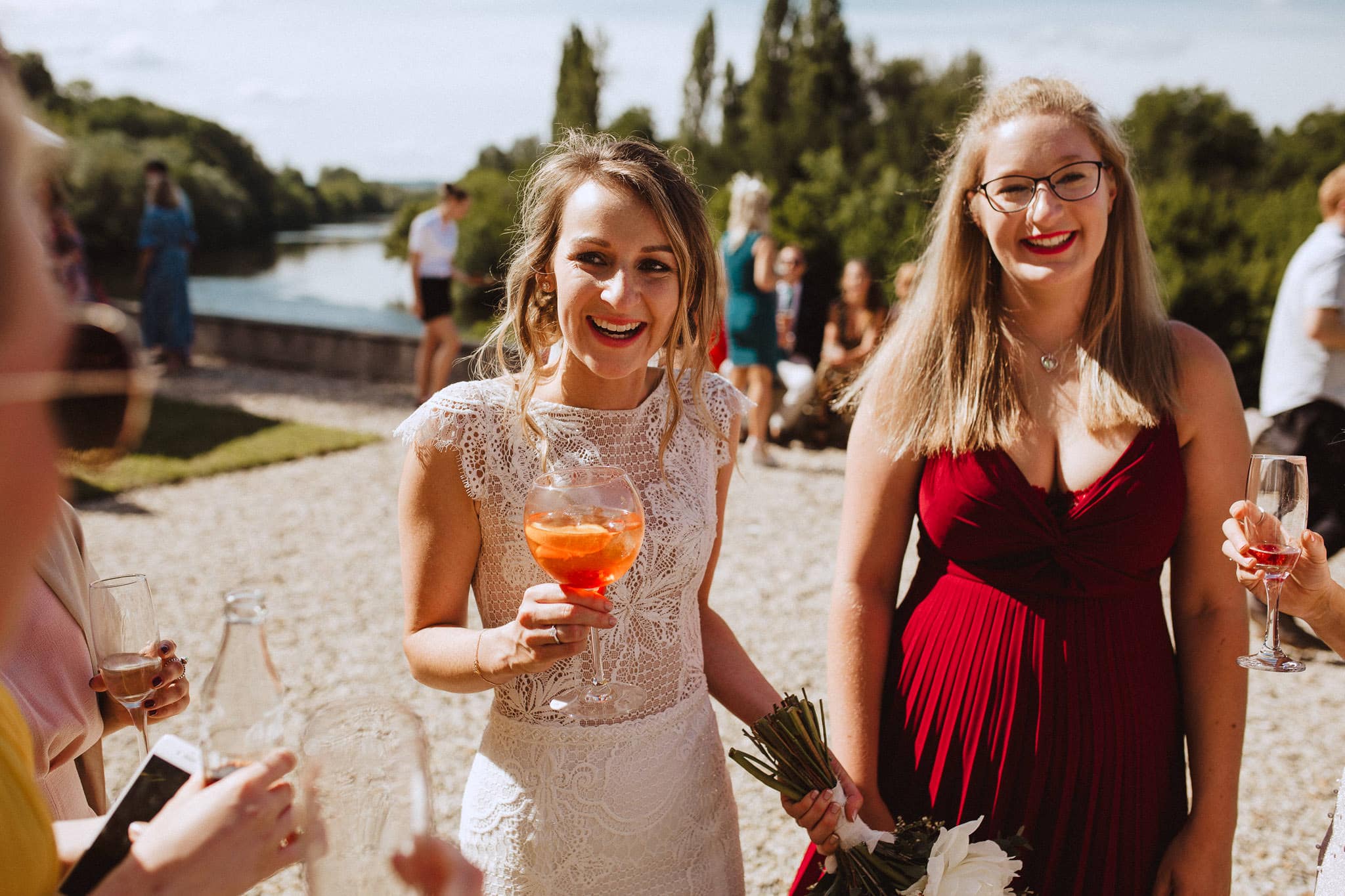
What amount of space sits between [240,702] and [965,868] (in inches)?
54.9

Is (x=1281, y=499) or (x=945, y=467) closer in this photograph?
(x=1281, y=499)

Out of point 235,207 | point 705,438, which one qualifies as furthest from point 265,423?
point 235,207

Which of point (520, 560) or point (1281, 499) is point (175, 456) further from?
point (1281, 499)

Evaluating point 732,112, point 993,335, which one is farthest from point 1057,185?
point 732,112

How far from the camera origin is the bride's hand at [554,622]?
1.67m

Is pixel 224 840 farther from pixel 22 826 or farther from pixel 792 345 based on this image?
pixel 792 345

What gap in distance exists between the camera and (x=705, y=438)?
243 centimetres

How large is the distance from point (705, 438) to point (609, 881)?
105 cm

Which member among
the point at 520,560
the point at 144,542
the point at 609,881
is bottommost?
the point at 144,542

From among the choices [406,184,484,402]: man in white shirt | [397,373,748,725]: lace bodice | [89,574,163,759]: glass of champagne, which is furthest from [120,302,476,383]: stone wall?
[89,574,163,759]: glass of champagne

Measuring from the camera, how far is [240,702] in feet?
3.56

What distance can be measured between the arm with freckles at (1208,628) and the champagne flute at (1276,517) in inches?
4.9

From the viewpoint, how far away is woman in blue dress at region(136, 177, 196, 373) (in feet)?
42.0

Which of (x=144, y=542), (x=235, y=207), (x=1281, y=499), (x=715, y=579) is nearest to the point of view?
(x=1281, y=499)
